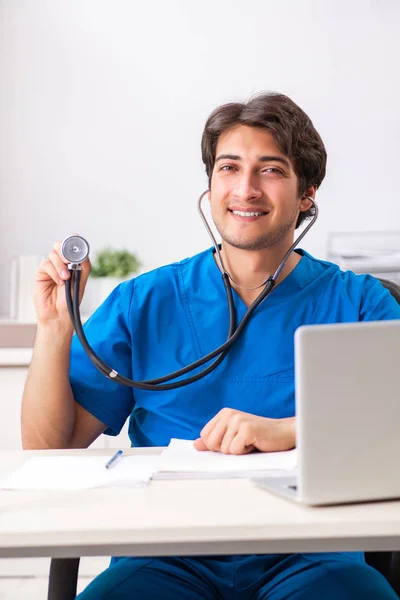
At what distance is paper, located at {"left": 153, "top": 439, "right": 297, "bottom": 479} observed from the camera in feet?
3.08

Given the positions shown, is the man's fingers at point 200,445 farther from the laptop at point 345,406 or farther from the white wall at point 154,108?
the white wall at point 154,108

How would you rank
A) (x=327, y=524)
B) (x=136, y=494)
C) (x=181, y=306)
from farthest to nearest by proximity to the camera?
(x=181, y=306) → (x=136, y=494) → (x=327, y=524)

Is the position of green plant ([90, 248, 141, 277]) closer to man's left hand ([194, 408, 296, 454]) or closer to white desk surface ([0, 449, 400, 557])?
man's left hand ([194, 408, 296, 454])

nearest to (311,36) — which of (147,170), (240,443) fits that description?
(147,170)

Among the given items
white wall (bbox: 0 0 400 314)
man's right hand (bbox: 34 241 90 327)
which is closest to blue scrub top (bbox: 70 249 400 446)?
man's right hand (bbox: 34 241 90 327)

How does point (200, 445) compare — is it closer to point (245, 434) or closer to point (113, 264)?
point (245, 434)

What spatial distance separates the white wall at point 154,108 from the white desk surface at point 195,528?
216cm

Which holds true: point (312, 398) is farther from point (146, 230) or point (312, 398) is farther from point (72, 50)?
point (72, 50)

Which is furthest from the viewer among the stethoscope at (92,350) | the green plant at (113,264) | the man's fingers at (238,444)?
the green plant at (113,264)

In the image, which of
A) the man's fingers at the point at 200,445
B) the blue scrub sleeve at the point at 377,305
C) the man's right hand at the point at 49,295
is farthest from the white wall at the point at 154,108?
the man's fingers at the point at 200,445

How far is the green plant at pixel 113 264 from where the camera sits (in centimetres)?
272

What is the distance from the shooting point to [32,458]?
1.08 m

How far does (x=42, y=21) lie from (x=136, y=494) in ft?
7.96

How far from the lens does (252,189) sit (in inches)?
55.5
